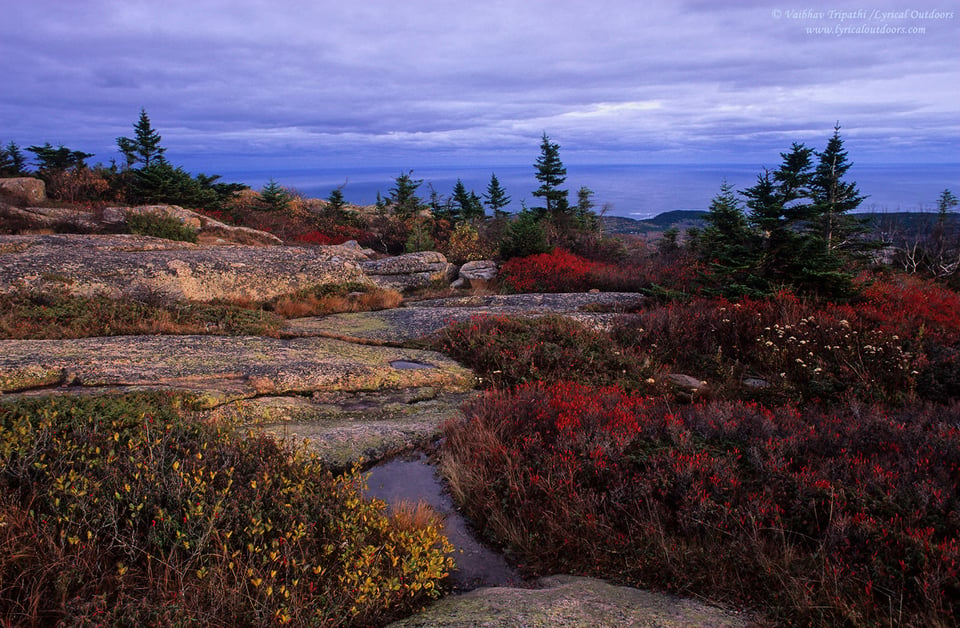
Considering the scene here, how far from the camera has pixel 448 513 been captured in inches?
197

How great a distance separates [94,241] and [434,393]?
507 inches

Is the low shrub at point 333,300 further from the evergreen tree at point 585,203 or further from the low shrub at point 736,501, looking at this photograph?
the evergreen tree at point 585,203

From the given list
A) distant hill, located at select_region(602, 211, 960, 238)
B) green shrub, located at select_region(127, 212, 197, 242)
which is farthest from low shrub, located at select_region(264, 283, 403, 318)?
distant hill, located at select_region(602, 211, 960, 238)

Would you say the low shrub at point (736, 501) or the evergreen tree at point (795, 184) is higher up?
the evergreen tree at point (795, 184)

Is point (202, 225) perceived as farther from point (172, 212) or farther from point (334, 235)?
point (334, 235)

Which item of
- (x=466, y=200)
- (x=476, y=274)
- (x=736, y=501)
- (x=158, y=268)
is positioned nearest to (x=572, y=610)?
(x=736, y=501)

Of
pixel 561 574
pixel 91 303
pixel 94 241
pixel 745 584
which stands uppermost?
pixel 94 241

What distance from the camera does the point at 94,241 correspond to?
14391 mm

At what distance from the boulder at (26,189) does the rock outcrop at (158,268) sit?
44.1 ft

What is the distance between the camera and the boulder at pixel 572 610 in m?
3.16

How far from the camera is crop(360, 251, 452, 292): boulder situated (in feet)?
60.6

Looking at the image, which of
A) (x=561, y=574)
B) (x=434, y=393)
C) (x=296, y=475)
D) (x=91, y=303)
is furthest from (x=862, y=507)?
(x=91, y=303)

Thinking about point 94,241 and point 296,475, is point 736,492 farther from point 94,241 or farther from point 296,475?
point 94,241

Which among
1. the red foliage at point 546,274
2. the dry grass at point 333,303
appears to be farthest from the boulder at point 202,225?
the red foliage at point 546,274
